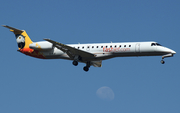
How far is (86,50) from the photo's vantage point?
39062mm

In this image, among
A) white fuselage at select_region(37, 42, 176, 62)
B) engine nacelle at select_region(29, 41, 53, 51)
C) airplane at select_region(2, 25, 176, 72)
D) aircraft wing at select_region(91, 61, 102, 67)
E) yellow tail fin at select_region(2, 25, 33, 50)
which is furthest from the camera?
yellow tail fin at select_region(2, 25, 33, 50)

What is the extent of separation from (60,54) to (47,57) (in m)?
1.84

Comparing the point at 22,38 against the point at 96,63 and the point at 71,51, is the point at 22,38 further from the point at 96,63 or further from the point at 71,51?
the point at 96,63

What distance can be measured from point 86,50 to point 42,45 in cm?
555

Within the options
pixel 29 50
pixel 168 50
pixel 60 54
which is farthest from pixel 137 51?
pixel 29 50

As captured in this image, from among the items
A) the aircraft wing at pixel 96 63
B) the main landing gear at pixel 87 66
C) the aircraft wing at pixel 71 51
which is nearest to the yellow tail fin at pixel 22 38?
the aircraft wing at pixel 71 51

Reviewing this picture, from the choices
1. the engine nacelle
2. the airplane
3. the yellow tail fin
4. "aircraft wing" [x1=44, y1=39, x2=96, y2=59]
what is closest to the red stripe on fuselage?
the airplane

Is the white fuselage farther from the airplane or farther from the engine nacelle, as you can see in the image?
the engine nacelle

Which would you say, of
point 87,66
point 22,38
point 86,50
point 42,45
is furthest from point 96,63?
point 22,38

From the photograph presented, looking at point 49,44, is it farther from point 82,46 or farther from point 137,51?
point 137,51

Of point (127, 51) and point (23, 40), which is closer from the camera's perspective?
point (127, 51)

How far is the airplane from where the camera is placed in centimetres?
3684

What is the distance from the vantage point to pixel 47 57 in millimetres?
40500

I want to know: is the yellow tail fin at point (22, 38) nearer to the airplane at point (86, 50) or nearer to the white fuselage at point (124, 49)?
the airplane at point (86, 50)
